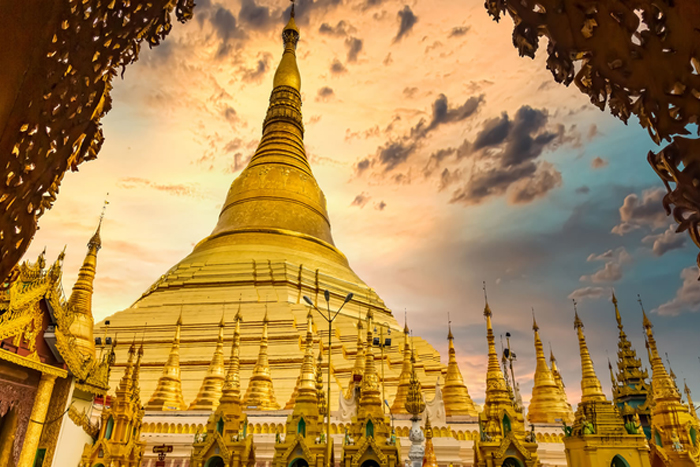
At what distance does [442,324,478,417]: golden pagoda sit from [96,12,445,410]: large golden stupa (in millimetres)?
2419

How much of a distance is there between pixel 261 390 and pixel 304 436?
515 centimetres

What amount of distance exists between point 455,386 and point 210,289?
13203 millimetres

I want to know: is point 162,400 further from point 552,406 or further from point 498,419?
point 552,406

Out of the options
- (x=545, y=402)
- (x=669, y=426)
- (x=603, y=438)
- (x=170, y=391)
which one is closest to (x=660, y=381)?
(x=669, y=426)

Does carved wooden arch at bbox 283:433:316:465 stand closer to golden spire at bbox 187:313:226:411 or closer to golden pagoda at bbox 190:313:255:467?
→ golden pagoda at bbox 190:313:255:467

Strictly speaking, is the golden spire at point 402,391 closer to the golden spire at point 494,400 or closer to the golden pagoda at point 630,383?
the golden spire at point 494,400

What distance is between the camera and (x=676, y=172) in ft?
5.97

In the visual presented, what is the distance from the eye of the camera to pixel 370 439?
9859mm

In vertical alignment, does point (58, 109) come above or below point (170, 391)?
below

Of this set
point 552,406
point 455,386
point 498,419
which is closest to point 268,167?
point 455,386

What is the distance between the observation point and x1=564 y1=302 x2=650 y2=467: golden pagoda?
30.8 feet

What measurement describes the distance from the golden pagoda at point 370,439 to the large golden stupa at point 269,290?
17.5ft

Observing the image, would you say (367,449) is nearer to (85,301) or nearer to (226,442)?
(226,442)

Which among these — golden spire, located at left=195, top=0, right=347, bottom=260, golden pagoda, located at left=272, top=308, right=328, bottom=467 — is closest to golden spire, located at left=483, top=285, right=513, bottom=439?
golden pagoda, located at left=272, top=308, right=328, bottom=467
